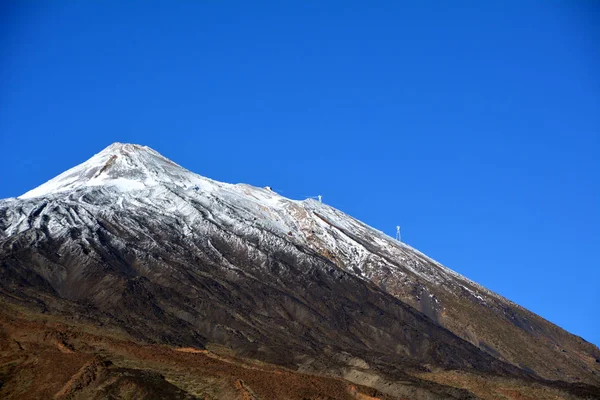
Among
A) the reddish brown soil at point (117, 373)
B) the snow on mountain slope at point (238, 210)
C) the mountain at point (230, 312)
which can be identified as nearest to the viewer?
the reddish brown soil at point (117, 373)

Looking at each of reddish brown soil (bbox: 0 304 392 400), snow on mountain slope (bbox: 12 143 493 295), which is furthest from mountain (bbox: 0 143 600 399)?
snow on mountain slope (bbox: 12 143 493 295)

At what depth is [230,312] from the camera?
127 metres

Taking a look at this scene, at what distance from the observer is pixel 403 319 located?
151 m

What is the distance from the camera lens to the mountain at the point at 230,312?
84.1m

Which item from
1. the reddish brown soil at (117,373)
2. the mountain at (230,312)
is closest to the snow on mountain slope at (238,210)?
the mountain at (230,312)

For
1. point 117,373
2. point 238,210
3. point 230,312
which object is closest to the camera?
point 117,373

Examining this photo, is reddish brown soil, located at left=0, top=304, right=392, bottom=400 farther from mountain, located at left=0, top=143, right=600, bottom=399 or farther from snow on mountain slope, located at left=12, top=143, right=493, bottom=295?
snow on mountain slope, located at left=12, top=143, right=493, bottom=295

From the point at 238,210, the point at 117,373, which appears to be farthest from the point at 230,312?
the point at 238,210

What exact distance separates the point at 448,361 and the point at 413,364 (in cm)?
1960

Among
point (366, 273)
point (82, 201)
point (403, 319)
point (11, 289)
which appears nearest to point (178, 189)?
point (82, 201)

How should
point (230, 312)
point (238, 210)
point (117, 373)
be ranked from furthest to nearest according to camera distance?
point (238, 210) < point (230, 312) < point (117, 373)

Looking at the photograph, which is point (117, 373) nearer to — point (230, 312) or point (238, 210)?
point (230, 312)

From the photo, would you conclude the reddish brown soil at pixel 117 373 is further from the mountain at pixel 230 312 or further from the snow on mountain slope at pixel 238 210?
the snow on mountain slope at pixel 238 210

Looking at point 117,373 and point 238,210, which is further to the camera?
point 238,210
